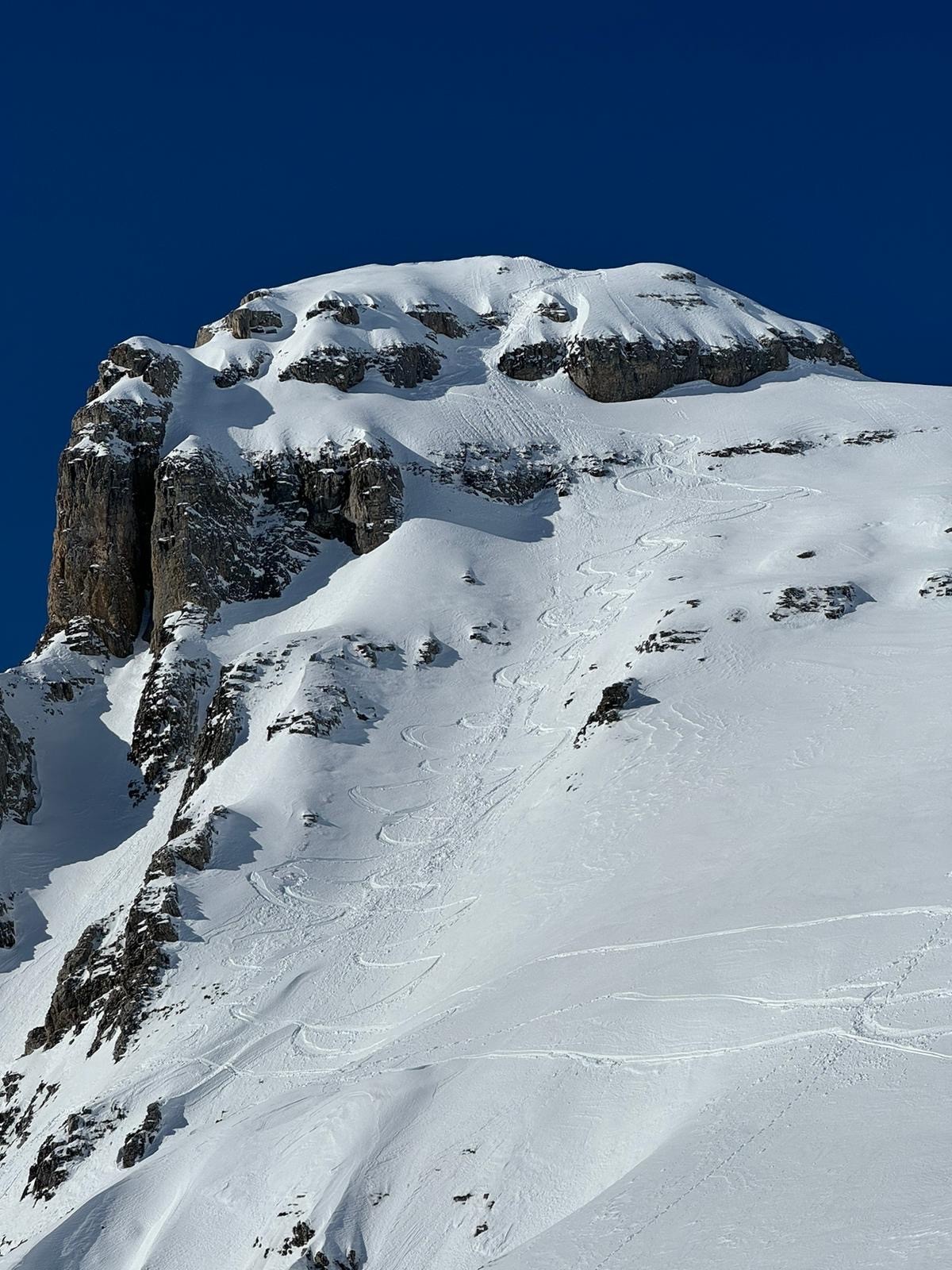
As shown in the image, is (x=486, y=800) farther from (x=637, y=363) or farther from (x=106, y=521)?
(x=637, y=363)

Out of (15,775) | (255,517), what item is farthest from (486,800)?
(255,517)

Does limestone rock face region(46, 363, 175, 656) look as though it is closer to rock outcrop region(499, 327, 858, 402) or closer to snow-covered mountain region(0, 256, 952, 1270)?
snow-covered mountain region(0, 256, 952, 1270)

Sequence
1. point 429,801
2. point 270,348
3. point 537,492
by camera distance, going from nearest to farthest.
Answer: point 429,801, point 537,492, point 270,348

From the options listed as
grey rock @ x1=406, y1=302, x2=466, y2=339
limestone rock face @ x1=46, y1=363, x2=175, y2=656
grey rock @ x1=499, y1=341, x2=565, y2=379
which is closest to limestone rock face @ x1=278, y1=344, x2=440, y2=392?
grey rock @ x1=406, y1=302, x2=466, y2=339

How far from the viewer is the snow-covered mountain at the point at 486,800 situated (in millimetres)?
20000

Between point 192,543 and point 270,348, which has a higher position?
point 270,348

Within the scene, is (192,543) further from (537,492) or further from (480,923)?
(480,923)

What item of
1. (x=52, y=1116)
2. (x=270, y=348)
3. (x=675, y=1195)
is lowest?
(x=52, y=1116)

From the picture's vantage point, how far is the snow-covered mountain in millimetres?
20000

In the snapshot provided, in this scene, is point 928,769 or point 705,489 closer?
point 928,769

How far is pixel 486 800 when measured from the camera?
135 feet

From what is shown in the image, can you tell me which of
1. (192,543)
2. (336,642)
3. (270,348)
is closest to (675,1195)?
(336,642)

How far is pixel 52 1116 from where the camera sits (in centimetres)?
3356

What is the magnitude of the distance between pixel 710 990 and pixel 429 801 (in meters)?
20.0
